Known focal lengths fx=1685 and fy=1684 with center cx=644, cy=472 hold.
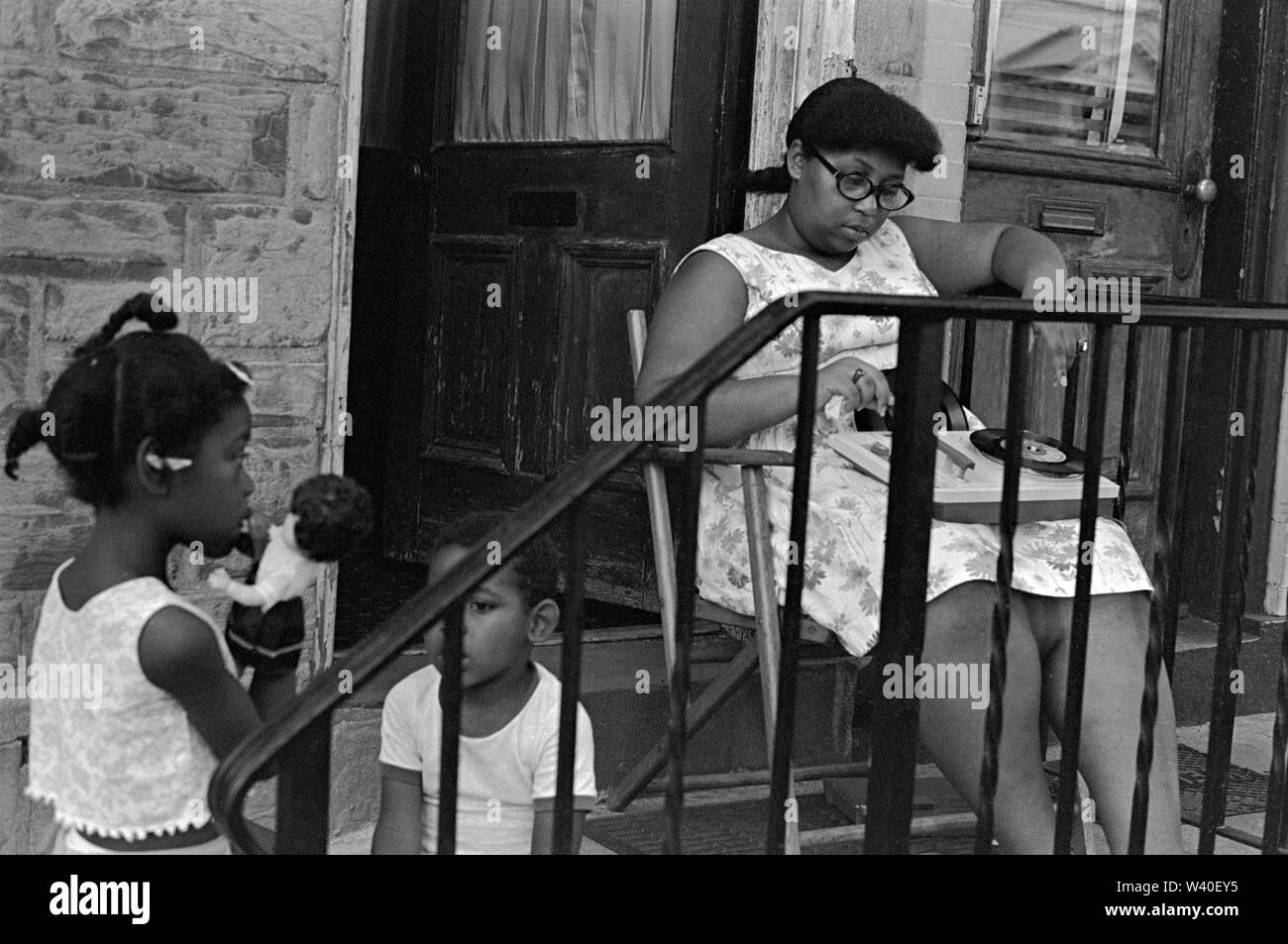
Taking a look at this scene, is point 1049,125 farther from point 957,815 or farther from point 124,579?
point 124,579

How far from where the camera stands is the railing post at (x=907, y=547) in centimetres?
253

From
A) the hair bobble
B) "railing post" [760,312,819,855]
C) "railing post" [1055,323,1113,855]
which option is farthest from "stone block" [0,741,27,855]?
"railing post" [1055,323,1113,855]

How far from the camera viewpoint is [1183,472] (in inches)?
112

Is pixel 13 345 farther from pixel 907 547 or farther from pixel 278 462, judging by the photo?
pixel 907 547

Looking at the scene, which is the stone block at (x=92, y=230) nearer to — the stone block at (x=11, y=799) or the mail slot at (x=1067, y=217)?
the stone block at (x=11, y=799)

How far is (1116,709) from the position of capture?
9.86 feet

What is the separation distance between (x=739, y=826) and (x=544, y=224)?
5.47 ft

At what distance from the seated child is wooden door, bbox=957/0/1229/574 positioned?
2332mm

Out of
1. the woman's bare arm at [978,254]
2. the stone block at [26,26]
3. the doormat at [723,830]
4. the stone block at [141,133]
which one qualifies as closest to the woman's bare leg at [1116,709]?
the doormat at [723,830]

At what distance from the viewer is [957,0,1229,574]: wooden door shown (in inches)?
185

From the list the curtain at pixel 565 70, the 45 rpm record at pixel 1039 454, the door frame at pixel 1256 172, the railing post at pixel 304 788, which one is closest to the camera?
the railing post at pixel 304 788

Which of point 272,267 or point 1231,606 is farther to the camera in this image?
point 272,267

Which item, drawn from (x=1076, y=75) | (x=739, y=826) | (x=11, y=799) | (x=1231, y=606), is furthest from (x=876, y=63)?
(x=11, y=799)
